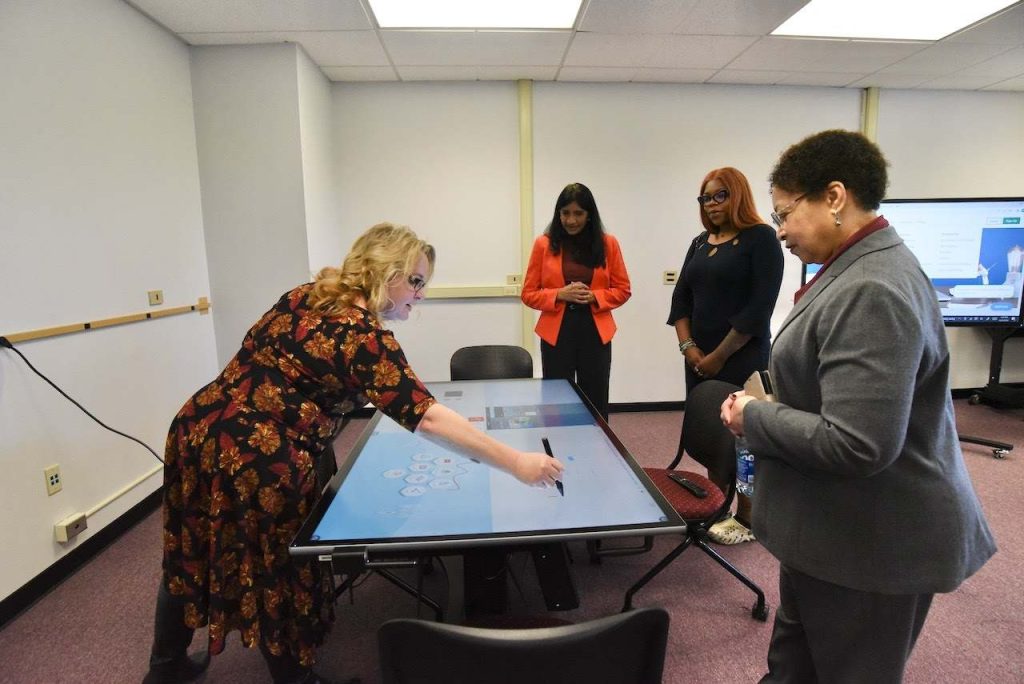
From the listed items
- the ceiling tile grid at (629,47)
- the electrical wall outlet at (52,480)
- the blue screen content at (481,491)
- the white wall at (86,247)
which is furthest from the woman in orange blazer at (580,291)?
the electrical wall outlet at (52,480)

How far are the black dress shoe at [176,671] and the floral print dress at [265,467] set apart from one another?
339mm

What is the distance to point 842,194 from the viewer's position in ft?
3.12

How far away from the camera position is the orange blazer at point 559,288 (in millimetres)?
2721

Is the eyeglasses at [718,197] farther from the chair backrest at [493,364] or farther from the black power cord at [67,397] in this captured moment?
the black power cord at [67,397]

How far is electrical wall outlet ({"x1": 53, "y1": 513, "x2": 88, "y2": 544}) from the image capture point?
2.16m

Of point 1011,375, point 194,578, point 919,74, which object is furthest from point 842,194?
point 1011,375

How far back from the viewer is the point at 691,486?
188 cm

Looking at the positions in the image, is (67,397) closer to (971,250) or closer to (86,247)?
(86,247)

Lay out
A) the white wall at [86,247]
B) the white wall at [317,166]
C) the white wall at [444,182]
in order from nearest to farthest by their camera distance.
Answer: the white wall at [86,247] → the white wall at [317,166] → the white wall at [444,182]

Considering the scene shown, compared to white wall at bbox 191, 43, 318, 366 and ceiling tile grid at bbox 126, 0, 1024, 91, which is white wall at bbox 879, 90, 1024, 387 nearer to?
ceiling tile grid at bbox 126, 0, 1024, 91

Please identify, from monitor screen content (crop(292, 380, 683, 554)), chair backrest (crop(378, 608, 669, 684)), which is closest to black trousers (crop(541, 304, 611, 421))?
monitor screen content (crop(292, 380, 683, 554))

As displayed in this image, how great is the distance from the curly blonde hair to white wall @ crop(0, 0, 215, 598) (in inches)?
59.8

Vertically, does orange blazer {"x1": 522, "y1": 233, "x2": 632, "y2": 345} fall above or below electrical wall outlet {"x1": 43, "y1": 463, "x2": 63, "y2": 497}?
above

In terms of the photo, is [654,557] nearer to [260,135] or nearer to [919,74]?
[260,135]
